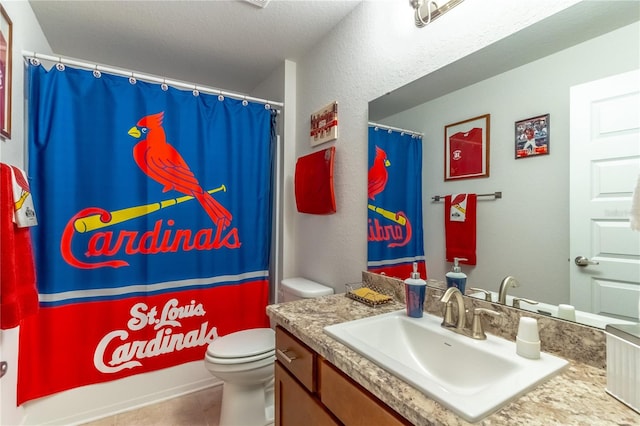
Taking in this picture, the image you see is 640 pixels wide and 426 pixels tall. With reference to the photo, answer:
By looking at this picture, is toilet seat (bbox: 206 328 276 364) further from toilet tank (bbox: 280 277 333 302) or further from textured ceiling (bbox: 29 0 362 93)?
textured ceiling (bbox: 29 0 362 93)

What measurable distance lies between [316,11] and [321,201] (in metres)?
1.08

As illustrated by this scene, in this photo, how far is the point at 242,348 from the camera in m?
1.50

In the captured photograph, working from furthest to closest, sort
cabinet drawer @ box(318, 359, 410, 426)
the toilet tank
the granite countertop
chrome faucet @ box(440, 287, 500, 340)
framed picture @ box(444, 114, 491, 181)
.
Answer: the toilet tank
framed picture @ box(444, 114, 491, 181)
chrome faucet @ box(440, 287, 500, 340)
cabinet drawer @ box(318, 359, 410, 426)
the granite countertop

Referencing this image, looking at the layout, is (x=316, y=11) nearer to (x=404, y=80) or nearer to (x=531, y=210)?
(x=404, y=80)

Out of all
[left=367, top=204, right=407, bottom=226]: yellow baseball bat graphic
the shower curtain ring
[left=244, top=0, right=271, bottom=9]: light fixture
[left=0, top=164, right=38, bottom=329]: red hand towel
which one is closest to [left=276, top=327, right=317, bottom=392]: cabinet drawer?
[left=367, top=204, right=407, bottom=226]: yellow baseball bat graphic

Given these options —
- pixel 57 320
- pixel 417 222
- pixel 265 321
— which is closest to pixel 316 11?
pixel 417 222

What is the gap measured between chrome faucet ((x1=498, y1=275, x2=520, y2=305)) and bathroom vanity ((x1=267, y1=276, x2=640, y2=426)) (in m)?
0.04

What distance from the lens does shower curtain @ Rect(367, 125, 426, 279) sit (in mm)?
1280

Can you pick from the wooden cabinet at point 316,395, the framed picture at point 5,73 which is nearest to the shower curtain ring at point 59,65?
the framed picture at point 5,73

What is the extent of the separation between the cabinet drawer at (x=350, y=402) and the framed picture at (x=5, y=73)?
1699 mm

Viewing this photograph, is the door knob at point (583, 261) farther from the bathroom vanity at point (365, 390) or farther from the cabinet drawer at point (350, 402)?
the cabinet drawer at point (350, 402)

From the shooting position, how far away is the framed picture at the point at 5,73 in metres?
1.23

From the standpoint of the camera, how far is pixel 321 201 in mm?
1746

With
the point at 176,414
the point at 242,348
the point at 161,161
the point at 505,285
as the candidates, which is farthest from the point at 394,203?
the point at 176,414
